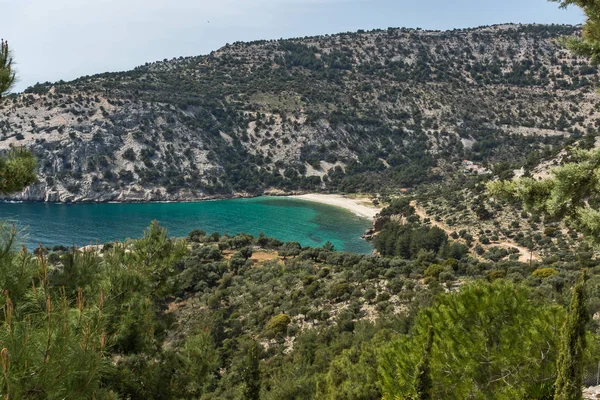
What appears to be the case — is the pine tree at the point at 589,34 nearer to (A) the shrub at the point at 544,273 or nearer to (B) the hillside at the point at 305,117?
(A) the shrub at the point at 544,273

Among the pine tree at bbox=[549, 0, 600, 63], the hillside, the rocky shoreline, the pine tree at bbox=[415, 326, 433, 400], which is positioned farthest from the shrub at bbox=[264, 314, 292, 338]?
the hillside

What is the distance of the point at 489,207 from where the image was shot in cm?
4375

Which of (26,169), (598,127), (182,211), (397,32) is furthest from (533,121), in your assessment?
(26,169)

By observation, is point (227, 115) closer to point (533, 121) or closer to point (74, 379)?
point (533, 121)

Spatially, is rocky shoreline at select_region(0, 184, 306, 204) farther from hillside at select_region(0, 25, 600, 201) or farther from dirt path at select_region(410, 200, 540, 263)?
dirt path at select_region(410, 200, 540, 263)

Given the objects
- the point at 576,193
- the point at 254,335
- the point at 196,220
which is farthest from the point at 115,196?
the point at 576,193

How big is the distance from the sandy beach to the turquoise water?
198 centimetres

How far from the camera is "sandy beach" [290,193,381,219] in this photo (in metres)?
65.0

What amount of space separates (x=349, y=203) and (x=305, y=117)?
31.5 m

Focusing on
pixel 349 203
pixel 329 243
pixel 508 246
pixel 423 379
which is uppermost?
pixel 423 379

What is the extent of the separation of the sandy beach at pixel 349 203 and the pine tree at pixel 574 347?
5653 cm

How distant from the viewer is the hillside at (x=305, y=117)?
78.0 m

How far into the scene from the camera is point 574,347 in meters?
5.38

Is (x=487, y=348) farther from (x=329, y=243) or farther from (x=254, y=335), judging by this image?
(x=329, y=243)
